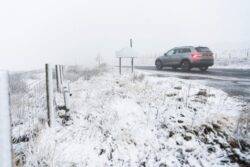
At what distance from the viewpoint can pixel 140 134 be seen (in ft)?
21.7

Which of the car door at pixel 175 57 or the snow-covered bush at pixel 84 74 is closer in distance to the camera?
the snow-covered bush at pixel 84 74

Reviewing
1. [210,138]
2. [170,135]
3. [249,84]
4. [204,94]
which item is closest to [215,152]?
[210,138]

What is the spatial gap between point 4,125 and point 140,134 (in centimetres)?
458

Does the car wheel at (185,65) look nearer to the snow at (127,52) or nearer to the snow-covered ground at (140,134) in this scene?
the snow at (127,52)

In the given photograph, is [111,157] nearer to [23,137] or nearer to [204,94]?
[23,137]

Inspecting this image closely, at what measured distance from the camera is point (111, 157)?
5.86m

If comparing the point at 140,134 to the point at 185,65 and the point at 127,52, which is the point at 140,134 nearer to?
the point at 127,52

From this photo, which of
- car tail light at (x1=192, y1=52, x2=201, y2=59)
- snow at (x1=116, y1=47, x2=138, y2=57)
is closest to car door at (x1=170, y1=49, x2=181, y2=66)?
car tail light at (x1=192, y1=52, x2=201, y2=59)

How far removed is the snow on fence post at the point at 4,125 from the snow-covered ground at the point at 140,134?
2565 millimetres

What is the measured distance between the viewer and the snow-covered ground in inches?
220

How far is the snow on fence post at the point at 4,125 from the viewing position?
2.21m

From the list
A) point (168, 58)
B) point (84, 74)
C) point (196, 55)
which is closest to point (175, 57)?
point (168, 58)

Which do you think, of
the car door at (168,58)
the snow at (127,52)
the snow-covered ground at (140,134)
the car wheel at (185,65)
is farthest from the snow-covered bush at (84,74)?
the snow-covered ground at (140,134)

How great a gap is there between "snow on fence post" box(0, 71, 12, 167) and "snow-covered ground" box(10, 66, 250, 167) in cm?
256
